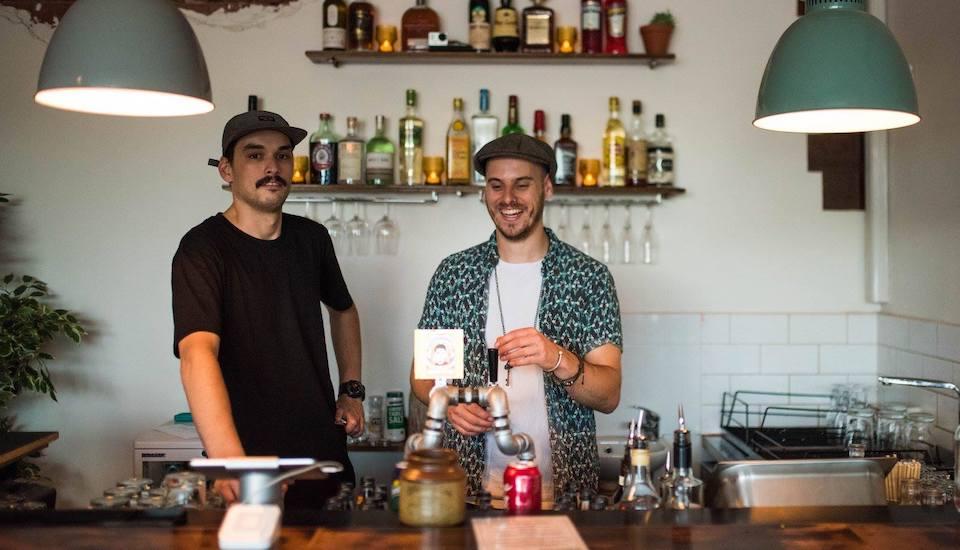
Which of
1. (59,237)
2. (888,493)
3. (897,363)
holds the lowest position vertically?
(888,493)

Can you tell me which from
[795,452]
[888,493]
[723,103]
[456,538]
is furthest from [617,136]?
[456,538]

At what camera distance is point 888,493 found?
2.88 metres

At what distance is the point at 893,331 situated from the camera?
4.16 m

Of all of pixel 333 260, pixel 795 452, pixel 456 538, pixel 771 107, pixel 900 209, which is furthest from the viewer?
pixel 900 209

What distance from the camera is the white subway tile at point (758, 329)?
4320 mm

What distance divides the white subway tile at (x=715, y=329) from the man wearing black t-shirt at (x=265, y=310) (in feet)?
6.09

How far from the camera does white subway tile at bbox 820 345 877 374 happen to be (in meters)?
4.33

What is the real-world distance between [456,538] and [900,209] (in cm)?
297

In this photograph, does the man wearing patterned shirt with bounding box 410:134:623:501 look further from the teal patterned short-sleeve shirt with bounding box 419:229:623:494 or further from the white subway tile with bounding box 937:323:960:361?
the white subway tile with bounding box 937:323:960:361

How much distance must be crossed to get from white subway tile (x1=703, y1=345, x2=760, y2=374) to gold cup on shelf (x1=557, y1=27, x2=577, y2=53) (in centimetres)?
139

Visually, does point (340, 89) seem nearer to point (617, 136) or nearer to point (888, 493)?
point (617, 136)

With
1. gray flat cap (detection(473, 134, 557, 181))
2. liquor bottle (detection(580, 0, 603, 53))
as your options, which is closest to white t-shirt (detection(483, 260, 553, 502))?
Result: gray flat cap (detection(473, 134, 557, 181))

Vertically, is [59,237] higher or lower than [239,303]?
higher

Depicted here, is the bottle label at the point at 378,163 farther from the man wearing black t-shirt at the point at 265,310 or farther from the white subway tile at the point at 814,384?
the white subway tile at the point at 814,384
